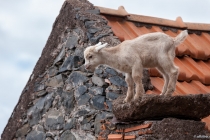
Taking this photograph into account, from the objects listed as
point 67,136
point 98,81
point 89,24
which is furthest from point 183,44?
point 67,136

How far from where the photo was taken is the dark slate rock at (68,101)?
5.43m

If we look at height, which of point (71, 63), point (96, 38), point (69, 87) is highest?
point (96, 38)

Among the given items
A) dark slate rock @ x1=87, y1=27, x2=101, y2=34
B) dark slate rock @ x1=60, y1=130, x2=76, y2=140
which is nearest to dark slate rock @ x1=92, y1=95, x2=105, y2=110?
dark slate rock @ x1=60, y1=130, x2=76, y2=140

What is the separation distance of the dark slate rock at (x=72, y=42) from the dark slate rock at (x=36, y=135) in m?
1.13

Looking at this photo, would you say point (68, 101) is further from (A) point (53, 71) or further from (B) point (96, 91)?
(A) point (53, 71)

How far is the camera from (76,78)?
5.45m

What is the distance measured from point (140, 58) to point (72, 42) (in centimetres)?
190

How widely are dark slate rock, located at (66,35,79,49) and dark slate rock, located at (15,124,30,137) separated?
118 centimetres

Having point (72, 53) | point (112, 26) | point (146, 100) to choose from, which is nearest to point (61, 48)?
point (72, 53)

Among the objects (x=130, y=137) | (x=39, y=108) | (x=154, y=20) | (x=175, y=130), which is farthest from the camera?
(x=154, y=20)

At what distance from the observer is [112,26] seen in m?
6.02

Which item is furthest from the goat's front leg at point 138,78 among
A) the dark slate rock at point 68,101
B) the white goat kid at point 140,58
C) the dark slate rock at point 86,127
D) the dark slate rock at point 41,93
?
the dark slate rock at point 41,93

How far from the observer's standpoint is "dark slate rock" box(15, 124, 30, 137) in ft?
19.6

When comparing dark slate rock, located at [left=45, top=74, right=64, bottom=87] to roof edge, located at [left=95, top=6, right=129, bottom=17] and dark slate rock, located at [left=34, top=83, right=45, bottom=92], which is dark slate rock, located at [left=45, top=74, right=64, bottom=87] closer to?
dark slate rock, located at [left=34, top=83, right=45, bottom=92]
